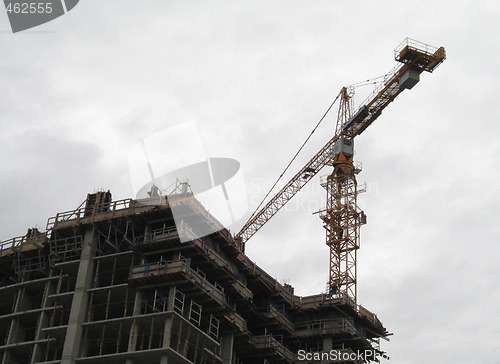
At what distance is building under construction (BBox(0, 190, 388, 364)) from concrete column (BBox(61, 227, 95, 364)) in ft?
0.36

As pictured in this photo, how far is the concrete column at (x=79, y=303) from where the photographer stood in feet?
247

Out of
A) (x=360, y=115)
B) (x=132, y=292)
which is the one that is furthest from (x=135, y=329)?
(x=360, y=115)

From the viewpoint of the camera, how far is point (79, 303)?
77.9 m

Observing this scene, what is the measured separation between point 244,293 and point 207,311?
296 inches

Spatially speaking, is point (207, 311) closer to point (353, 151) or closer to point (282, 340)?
point (282, 340)

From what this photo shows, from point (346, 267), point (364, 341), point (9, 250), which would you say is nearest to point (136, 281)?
point (9, 250)

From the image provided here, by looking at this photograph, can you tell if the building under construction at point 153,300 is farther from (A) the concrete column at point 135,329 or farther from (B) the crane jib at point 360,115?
(B) the crane jib at point 360,115

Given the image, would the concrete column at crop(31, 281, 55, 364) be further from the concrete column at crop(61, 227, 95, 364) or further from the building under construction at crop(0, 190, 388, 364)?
the concrete column at crop(61, 227, 95, 364)

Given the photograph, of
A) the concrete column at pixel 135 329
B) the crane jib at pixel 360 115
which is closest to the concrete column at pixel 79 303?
the concrete column at pixel 135 329

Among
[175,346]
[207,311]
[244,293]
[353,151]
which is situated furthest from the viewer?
[353,151]

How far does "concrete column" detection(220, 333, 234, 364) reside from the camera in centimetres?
8406

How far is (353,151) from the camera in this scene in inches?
4892

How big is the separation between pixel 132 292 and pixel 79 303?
5.56m

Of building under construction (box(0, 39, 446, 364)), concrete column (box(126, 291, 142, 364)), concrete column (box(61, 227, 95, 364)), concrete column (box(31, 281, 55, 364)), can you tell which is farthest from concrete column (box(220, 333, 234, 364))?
concrete column (box(31, 281, 55, 364))
